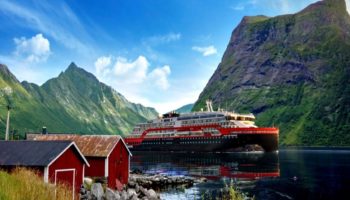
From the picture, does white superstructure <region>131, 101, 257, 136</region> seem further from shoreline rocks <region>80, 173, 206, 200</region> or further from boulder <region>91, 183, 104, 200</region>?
boulder <region>91, 183, 104, 200</region>

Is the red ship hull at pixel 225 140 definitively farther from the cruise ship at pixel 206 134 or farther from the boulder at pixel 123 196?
the boulder at pixel 123 196

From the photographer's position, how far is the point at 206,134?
12631cm

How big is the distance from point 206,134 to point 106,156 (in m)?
92.0

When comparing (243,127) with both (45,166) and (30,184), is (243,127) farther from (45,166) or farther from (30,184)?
(30,184)

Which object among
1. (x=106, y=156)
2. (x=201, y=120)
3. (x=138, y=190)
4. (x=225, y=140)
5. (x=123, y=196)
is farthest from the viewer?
(x=201, y=120)

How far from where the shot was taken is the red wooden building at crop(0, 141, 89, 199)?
A: 27500 millimetres

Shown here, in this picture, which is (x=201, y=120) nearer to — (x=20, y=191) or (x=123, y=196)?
(x=123, y=196)

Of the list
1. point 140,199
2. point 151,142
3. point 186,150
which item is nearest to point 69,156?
point 140,199

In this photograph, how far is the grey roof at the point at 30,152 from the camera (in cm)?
2772

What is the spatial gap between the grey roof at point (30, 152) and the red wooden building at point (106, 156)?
7.67 meters

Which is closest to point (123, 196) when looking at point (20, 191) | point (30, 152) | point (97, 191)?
point (97, 191)

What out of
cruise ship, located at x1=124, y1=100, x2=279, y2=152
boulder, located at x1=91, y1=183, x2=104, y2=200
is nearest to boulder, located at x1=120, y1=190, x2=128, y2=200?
boulder, located at x1=91, y1=183, x2=104, y2=200

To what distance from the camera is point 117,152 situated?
38.7 meters

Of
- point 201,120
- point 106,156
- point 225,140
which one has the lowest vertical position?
point 106,156
